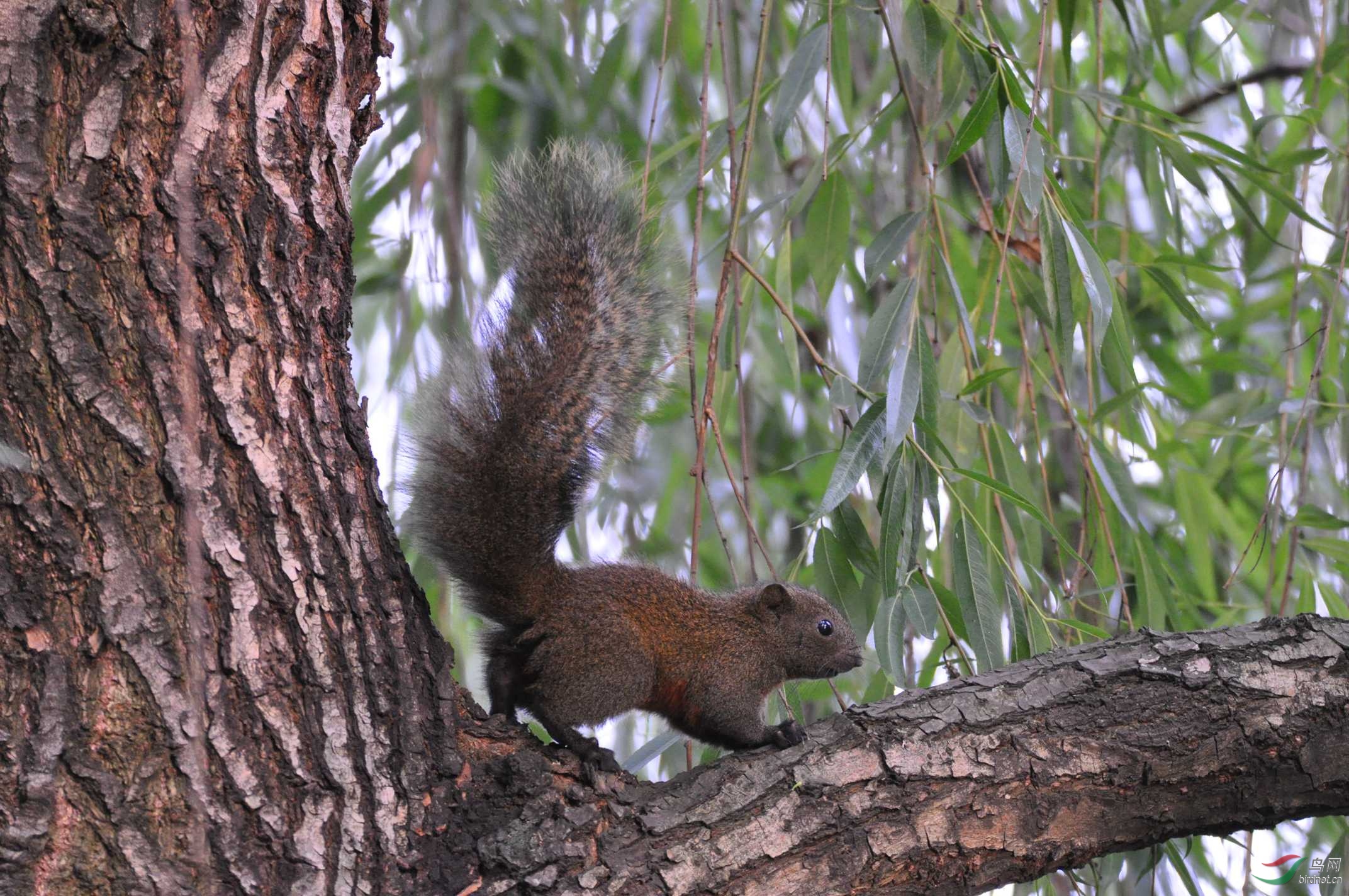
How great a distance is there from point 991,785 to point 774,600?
37.6 inches

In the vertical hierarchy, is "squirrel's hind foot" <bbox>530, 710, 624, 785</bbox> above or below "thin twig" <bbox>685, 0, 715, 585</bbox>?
below

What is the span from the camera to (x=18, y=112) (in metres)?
1.38

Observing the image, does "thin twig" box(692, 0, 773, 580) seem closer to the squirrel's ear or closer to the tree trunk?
the tree trunk

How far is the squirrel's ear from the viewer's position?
2.55 meters

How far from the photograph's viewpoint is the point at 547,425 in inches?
79.4

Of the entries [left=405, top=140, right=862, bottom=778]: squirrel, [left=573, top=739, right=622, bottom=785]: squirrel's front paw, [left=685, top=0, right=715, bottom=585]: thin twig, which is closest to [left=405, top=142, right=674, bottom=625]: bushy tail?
[left=405, top=140, right=862, bottom=778]: squirrel

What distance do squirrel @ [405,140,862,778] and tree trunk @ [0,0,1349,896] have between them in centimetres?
37

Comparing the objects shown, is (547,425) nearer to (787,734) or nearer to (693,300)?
(693,300)

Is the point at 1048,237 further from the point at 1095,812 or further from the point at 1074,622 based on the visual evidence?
the point at 1095,812

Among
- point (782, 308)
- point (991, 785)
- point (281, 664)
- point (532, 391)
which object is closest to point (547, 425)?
point (532, 391)

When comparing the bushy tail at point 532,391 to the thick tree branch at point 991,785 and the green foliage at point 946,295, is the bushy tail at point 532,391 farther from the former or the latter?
the thick tree branch at point 991,785

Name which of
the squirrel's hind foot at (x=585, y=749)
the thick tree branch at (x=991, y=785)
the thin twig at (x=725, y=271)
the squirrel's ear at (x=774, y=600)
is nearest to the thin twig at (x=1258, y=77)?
the squirrel's ear at (x=774, y=600)

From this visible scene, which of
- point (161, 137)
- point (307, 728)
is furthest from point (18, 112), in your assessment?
point (307, 728)

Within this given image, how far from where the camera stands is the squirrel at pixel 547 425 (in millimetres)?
2016
